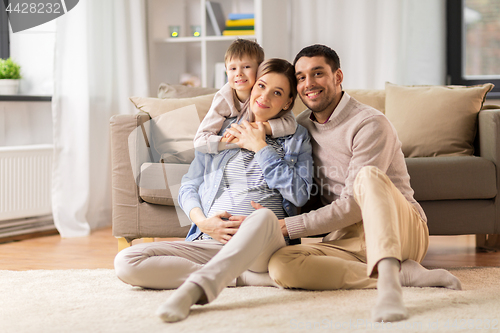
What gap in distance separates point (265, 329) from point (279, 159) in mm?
575

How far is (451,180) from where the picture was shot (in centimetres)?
204

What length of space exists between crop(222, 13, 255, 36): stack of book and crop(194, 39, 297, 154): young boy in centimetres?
165

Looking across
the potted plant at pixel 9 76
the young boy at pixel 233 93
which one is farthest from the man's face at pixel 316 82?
the potted plant at pixel 9 76

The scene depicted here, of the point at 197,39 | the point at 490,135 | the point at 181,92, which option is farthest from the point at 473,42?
the point at 181,92

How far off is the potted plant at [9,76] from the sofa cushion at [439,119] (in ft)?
7.40

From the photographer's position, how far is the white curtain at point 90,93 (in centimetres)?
288

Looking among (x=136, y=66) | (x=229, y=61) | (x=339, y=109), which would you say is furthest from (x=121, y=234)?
(x=136, y=66)

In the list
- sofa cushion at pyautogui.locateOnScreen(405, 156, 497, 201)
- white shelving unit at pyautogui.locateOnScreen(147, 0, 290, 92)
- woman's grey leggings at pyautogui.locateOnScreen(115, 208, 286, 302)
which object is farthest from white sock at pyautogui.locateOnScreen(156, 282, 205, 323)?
white shelving unit at pyautogui.locateOnScreen(147, 0, 290, 92)

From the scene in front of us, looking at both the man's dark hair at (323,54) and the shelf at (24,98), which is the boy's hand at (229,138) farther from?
the shelf at (24,98)

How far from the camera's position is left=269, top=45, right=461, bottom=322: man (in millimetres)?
1284

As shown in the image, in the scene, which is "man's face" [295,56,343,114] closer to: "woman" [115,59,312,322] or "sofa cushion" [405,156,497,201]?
"woman" [115,59,312,322]

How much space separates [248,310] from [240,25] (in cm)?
248

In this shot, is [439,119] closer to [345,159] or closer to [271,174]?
[345,159]

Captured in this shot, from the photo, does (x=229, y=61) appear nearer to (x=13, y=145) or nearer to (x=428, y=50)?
(x=13, y=145)
